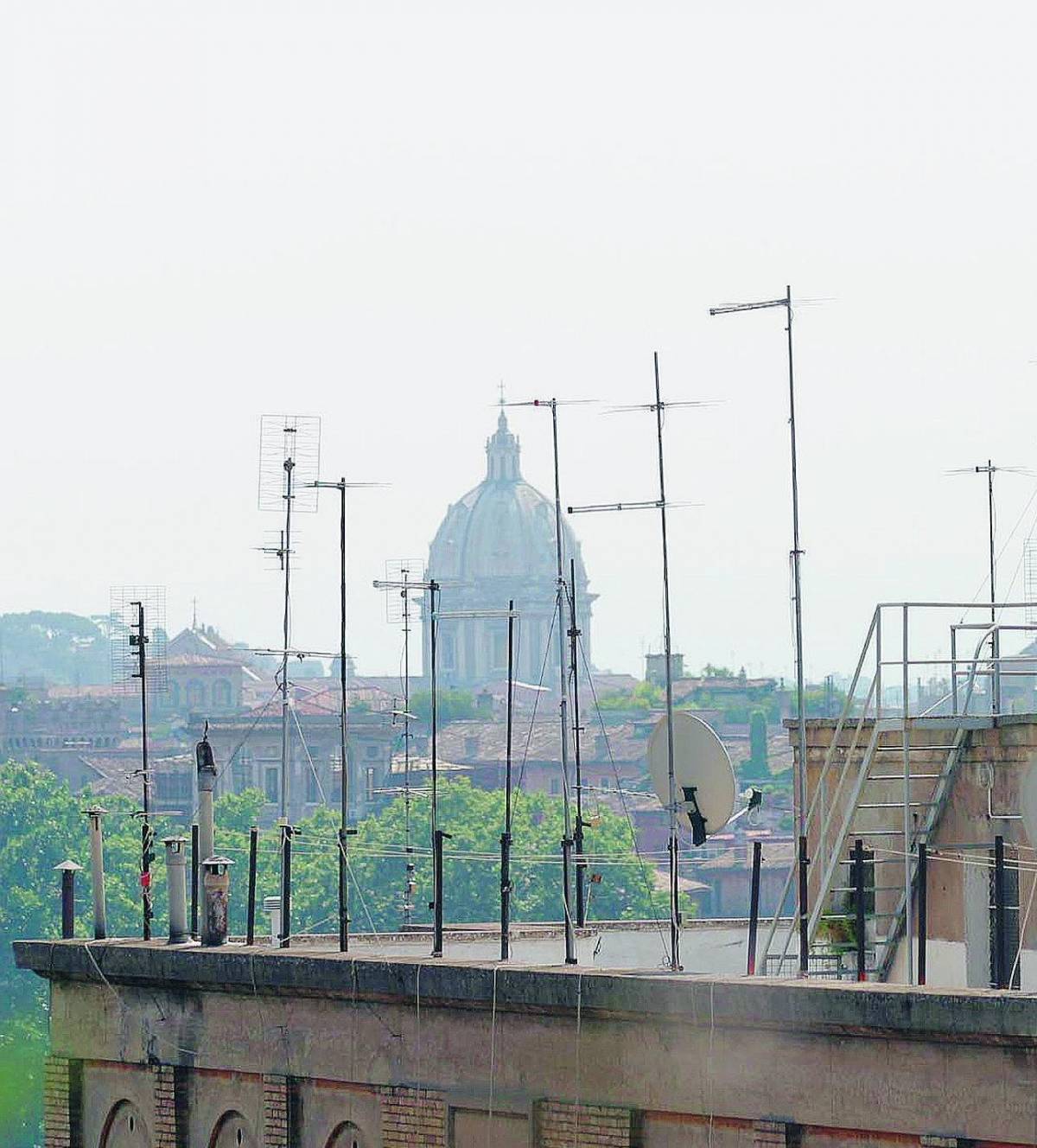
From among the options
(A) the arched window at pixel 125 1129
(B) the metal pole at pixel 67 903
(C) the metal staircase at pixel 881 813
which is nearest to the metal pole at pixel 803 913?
(C) the metal staircase at pixel 881 813

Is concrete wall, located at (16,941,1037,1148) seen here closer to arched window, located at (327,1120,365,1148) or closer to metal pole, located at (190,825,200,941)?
arched window, located at (327,1120,365,1148)

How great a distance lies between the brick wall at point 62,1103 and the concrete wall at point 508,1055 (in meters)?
0.05

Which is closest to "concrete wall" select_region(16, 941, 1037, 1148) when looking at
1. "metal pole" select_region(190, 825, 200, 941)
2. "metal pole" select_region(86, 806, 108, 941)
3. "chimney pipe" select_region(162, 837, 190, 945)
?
"chimney pipe" select_region(162, 837, 190, 945)

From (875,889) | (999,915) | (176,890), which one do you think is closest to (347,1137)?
(176,890)

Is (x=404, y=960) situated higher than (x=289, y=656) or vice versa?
(x=289, y=656)

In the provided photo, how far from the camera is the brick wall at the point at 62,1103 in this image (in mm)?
23641

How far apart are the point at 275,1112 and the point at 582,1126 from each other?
10.6 ft

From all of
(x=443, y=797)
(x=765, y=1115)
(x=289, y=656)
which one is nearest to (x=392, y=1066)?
(x=765, y=1115)

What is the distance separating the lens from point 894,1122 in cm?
1680

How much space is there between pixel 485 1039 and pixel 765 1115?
259cm

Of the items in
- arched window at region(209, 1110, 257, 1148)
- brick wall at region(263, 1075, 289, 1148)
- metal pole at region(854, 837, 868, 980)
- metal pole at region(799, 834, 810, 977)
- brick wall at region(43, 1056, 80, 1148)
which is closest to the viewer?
metal pole at region(854, 837, 868, 980)

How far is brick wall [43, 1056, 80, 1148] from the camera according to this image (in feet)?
77.6

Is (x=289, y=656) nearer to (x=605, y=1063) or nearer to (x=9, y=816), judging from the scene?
(x=605, y=1063)

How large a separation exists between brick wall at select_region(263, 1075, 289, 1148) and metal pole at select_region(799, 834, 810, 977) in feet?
13.8
